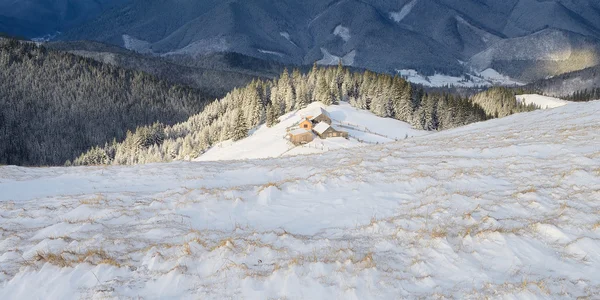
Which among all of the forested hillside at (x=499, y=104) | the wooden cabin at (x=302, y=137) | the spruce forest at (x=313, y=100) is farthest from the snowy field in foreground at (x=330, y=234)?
the forested hillside at (x=499, y=104)

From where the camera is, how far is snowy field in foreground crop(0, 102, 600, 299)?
7656 mm

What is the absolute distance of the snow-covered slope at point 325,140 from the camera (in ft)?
233

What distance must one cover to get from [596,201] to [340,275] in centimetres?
874

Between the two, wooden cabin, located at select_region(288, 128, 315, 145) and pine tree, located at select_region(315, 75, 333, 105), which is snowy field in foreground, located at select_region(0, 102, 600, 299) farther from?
pine tree, located at select_region(315, 75, 333, 105)

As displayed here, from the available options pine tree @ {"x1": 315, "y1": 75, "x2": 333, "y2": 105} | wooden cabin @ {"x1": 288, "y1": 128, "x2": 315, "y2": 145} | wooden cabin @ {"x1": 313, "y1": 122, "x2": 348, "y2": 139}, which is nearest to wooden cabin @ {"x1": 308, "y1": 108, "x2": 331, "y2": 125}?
wooden cabin @ {"x1": 313, "y1": 122, "x2": 348, "y2": 139}

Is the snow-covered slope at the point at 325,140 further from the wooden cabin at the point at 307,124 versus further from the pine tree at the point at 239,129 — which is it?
the wooden cabin at the point at 307,124

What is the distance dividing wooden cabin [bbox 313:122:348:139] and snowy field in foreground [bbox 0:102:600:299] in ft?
186

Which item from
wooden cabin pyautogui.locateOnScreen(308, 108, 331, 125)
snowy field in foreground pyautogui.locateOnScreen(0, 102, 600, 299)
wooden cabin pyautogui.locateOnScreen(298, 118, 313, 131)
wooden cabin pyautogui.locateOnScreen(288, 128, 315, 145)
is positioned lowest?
snowy field in foreground pyautogui.locateOnScreen(0, 102, 600, 299)

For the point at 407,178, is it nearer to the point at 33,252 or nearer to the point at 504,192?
the point at 504,192

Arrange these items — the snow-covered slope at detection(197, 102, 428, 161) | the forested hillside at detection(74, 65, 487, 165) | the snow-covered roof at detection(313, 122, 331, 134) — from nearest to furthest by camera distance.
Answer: the snow-covered slope at detection(197, 102, 428, 161) < the snow-covered roof at detection(313, 122, 331, 134) < the forested hillside at detection(74, 65, 487, 165)

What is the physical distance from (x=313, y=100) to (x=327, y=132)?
3800cm

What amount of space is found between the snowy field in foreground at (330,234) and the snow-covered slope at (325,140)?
49.5 m

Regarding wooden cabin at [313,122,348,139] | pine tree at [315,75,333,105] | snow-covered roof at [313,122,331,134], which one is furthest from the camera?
pine tree at [315,75,333,105]

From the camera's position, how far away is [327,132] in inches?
2960
